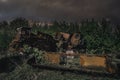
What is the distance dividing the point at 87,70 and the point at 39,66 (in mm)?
3657

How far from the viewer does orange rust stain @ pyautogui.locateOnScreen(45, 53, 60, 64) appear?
60.3ft

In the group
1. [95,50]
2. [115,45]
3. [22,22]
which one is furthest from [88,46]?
[22,22]

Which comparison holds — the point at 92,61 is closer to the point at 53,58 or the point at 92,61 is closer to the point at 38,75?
the point at 53,58

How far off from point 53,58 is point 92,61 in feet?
12.1

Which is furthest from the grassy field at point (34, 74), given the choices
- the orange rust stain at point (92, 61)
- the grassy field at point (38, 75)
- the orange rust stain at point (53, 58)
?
the orange rust stain at point (53, 58)

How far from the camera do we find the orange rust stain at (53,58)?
18375mm

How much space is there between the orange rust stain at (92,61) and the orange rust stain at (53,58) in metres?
2.43

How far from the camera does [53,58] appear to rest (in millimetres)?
18578

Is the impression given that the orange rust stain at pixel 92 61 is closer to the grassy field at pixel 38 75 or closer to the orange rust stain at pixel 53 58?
the grassy field at pixel 38 75

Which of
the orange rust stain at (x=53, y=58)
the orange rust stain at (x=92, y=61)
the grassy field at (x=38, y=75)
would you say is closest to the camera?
the grassy field at (x=38, y=75)

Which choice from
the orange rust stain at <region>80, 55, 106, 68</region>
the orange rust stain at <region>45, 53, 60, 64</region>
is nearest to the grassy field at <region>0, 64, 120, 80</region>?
the orange rust stain at <region>80, 55, 106, 68</region>

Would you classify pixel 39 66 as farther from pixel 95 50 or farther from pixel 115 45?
pixel 115 45

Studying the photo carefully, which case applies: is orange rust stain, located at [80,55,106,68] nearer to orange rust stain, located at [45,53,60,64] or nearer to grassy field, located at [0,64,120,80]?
grassy field, located at [0,64,120,80]

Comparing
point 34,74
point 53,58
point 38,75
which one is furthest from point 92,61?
point 34,74
